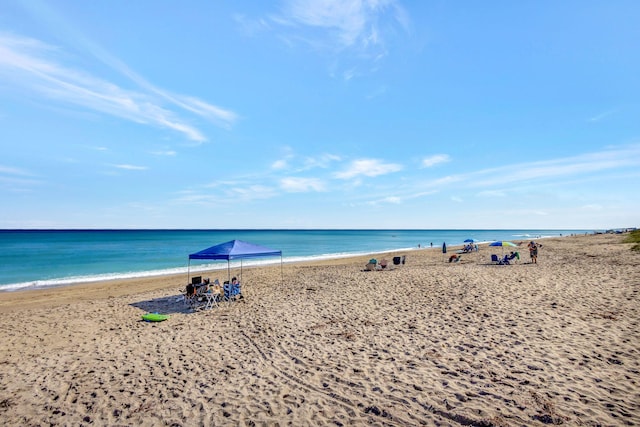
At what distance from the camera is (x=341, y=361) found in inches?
261

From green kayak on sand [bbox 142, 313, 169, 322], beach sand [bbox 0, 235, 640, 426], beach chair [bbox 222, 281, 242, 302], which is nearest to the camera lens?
beach sand [bbox 0, 235, 640, 426]

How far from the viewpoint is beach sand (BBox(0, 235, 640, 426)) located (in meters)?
4.89

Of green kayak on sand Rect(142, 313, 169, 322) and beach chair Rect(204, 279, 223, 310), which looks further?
beach chair Rect(204, 279, 223, 310)

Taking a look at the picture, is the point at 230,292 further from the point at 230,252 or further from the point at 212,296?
the point at 230,252

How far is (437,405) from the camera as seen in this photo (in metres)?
4.90

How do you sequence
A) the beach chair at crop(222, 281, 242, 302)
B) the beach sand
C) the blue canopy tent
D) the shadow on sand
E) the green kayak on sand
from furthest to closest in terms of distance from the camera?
the beach chair at crop(222, 281, 242, 302), the blue canopy tent, the shadow on sand, the green kayak on sand, the beach sand

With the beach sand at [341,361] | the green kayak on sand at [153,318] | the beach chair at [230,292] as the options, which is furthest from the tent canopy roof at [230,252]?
the green kayak on sand at [153,318]

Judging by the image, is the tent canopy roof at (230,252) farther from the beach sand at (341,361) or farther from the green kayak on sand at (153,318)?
the green kayak on sand at (153,318)

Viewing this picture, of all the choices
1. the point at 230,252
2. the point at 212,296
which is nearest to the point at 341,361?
the point at 212,296

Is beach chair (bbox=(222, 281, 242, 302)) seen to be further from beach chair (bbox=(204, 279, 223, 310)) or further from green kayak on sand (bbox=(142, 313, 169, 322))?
green kayak on sand (bbox=(142, 313, 169, 322))

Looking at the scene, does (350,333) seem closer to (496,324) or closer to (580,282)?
(496,324)

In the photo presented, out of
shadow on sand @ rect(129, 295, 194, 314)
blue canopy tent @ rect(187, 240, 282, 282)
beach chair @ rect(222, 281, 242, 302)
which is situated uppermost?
blue canopy tent @ rect(187, 240, 282, 282)

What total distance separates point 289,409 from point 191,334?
193 inches

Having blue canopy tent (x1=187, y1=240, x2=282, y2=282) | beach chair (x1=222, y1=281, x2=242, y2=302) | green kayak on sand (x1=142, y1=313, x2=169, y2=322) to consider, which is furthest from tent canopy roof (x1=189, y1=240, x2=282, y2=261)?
green kayak on sand (x1=142, y1=313, x2=169, y2=322)
